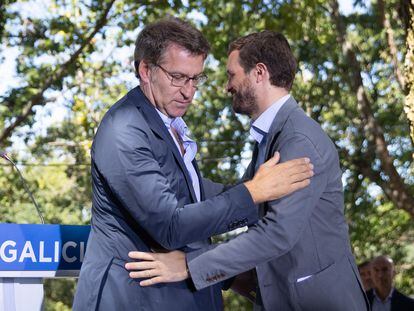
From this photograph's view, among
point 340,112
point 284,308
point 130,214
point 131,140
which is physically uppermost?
point 340,112

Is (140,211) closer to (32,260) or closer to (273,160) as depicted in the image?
(273,160)

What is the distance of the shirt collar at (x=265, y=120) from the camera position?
361 cm

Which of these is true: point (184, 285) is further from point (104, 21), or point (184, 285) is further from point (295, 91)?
point (295, 91)

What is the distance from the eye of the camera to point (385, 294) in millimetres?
9172

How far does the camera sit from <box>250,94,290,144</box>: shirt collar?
11.8 feet

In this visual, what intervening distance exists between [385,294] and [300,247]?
239 inches

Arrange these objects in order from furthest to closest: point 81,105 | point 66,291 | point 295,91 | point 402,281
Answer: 1. point 66,291
2. point 402,281
3. point 295,91
4. point 81,105

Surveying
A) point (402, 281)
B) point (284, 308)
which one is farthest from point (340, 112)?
point (284, 308)

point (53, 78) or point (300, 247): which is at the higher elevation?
point (53, 78)

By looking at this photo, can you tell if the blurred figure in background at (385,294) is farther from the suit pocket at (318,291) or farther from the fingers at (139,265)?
the fingers at (139,265)

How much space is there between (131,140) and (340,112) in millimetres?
16442

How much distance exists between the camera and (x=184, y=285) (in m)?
3.20

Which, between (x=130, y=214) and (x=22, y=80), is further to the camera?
(x=22, y=80)

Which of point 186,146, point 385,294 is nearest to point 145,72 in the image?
point 186,146
